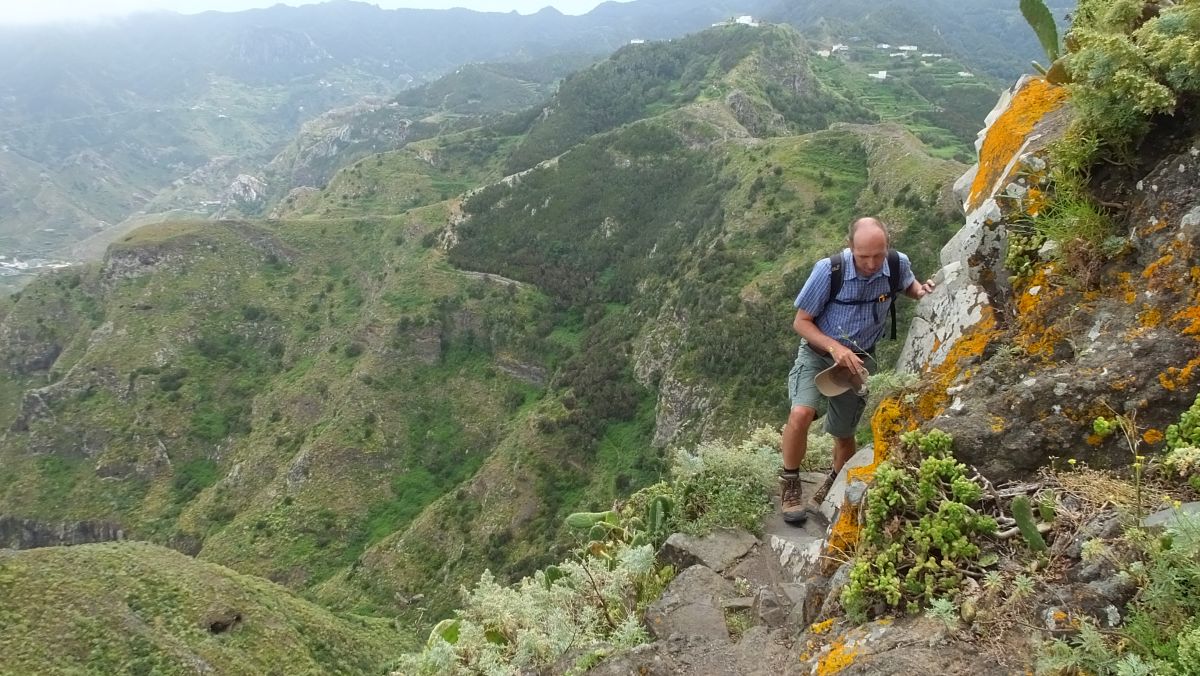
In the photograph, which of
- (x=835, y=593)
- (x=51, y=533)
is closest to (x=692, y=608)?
(x=835, y=593)

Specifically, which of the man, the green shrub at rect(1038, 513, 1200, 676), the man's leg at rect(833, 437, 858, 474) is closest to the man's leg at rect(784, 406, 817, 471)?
the man

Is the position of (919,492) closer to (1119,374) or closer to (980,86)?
(1119,374)

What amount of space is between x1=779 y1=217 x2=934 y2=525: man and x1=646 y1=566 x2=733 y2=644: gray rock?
1.59m

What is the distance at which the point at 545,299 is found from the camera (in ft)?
244

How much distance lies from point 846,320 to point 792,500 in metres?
2.18

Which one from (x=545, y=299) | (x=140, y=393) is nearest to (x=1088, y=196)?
(x=545, y=299)

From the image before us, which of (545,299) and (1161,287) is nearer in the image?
(1161,287)

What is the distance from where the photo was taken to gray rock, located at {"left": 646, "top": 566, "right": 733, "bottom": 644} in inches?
205

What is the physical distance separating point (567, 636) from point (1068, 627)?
362cm

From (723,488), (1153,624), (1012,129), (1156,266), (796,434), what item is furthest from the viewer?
(723,488)

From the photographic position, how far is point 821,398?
20.6 feet

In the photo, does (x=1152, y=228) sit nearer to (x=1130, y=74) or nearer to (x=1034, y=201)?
(x=1034, y=201)

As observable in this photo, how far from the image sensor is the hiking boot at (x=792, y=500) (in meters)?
6.72

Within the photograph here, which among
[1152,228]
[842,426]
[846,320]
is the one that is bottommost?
[842,426]
